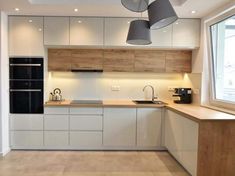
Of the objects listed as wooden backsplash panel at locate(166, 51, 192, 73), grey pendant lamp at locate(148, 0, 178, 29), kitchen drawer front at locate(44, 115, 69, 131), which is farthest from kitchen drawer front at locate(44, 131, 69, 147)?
grey pendant lamp at locate(148, 0, 178, 29)

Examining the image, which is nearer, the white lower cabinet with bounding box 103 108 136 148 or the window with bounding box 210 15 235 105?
the window with bounding box 210 15 235 105

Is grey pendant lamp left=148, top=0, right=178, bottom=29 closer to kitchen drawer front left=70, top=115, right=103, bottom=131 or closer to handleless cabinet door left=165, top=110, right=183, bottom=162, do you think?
handleless cabinet door left=165, top=110, right=183, bottom=162

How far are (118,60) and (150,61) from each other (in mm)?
624

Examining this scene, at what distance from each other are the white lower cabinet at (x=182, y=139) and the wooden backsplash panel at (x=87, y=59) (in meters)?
1.61

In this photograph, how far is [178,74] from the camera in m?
4.96

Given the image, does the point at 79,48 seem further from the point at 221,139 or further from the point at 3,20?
the point at 221,139

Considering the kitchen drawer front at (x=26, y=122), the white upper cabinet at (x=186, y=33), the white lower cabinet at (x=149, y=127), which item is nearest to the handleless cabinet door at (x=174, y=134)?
the white lower cabinet at (x=149, y=127)

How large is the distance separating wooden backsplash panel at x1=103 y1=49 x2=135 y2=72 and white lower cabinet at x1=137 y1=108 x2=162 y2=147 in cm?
90

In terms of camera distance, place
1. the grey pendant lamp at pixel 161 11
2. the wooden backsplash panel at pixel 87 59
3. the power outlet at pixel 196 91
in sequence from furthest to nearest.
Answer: the wooden backsplash panel at pixel 87 59 → the power outlet at pixel 196 91 → the grey pendant lamp at pixel 161 11

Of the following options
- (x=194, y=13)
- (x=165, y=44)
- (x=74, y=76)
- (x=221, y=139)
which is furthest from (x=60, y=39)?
(x=221, y=139)

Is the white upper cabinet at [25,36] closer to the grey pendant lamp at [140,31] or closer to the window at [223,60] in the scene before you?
the grey pendant lamp at [140,31]

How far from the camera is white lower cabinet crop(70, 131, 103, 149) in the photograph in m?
4.32

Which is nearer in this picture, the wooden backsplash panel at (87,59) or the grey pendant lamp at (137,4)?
the grey pendant lamp at (137,4)

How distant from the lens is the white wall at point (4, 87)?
13.2 feet
